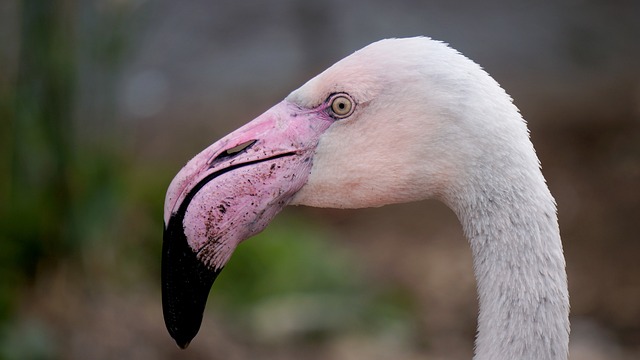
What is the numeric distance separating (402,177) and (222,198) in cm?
43

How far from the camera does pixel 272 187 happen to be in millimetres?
2059

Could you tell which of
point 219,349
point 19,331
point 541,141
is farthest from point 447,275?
point 19,331

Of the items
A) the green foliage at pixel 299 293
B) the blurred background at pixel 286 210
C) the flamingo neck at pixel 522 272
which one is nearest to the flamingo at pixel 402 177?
the flamingo neck at pixel 522 272

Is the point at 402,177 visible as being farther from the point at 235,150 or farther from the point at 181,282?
the point at 181,282

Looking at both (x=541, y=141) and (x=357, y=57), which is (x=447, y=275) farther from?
(x=357, y=57)

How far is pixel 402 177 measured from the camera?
79.7 inches

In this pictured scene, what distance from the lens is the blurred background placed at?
14.0ft

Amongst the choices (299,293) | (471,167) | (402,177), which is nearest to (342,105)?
(402,177)

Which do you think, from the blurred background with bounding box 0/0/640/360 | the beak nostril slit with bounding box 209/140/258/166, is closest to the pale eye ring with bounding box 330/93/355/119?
the beak nostril slit with bounding box 209/140/258/166

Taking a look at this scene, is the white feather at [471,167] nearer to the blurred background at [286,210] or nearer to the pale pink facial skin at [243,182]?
the pale pink facial skin at [243,182]

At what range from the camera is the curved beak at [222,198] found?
203 cm

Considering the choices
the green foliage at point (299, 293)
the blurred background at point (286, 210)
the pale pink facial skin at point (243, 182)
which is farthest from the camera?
the green foliage at point (299, 293)

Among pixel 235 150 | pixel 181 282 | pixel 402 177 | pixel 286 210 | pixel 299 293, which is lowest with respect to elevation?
pixel 181 282

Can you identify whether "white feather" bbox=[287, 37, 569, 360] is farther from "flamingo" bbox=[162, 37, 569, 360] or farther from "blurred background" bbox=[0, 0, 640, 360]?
"blurred background" bbox=[0, 0, 640, 360]
